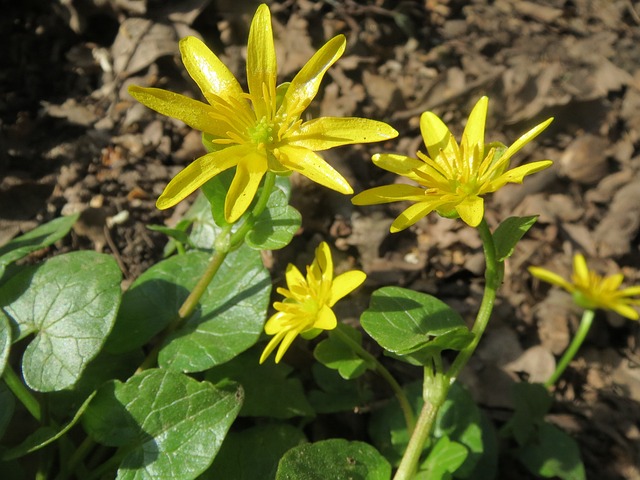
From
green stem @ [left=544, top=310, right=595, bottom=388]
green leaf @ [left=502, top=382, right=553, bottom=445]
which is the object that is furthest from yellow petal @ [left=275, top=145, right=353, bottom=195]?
green stem @ [left=544, top=310, right=595, bottom=388]

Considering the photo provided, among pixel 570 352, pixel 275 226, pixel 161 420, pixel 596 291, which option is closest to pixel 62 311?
pixel 161 420

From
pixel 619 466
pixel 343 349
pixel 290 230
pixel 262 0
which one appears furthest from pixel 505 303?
pixel 262 0

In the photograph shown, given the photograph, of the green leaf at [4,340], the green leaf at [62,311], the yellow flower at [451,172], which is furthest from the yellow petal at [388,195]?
the green leaf at [4,340]

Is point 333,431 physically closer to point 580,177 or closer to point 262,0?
point 580,177

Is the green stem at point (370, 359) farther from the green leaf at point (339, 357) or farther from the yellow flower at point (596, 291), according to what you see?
the yellow flower at point (596, 291)

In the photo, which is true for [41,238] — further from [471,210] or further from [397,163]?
[471,210]
